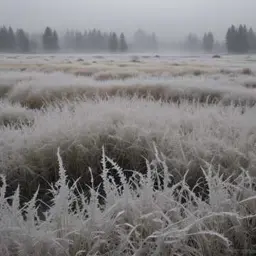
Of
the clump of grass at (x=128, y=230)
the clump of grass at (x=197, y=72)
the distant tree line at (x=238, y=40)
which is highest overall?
the distant tree line at (x=238, y=40)

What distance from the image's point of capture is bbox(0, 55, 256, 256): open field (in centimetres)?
155

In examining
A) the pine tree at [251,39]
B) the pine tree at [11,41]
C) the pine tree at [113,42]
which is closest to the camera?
the pine tree at [11,41]

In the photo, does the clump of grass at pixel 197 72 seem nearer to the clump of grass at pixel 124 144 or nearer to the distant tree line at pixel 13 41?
the clump of grass at pixel 124 144

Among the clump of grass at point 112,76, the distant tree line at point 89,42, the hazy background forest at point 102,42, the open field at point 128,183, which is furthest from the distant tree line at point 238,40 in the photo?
the open field at point 128,183

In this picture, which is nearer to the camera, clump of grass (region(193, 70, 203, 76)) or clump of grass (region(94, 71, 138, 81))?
clump of grass (region(94, 71, 138, 81))

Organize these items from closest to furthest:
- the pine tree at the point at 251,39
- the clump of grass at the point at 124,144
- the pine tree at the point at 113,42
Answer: the clump of grass at the point at 124,144 < the pine tree at the point at 251,39 < the pine tree at the point at 113,42

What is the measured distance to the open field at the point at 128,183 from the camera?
5.08 feet

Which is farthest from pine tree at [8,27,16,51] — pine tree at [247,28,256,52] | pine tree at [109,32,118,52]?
pine tree at [247,28,256,52]

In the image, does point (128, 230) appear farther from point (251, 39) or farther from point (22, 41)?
point (251, 39)

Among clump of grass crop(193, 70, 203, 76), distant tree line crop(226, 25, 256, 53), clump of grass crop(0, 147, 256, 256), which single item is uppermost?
distant tree line crop(226, 25, 256, 53)

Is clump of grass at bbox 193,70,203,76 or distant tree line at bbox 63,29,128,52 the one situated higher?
distant tree line at bbox 63,29,128,52

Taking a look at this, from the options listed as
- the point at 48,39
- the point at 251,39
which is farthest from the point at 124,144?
the point at 251,39

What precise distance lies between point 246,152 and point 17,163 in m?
2.11

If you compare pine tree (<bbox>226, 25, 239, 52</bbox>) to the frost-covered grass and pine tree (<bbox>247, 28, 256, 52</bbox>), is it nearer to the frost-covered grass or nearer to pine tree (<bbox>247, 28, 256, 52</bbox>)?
pine tree (<bbox>247, 28, 256, 52</bbox>)
